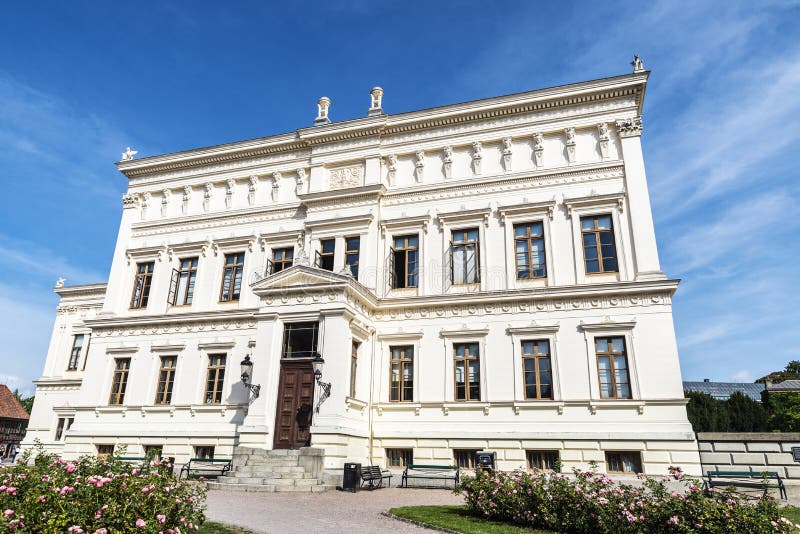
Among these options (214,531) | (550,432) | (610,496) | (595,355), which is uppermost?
(595,355)

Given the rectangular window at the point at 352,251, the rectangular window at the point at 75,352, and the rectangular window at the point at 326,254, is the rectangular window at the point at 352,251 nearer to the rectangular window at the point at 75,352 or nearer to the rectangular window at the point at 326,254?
the rectangular window at the point at 326,254

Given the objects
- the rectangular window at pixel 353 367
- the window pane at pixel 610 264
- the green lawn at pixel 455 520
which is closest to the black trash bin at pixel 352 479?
the rectangular window at pixel 353 367

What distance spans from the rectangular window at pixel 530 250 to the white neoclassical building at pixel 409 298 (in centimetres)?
8

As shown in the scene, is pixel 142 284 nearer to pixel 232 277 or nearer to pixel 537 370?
pixel 232 277

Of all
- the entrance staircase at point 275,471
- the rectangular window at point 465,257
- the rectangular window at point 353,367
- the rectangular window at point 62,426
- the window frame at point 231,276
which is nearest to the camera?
the entrance staircase at point 275,471

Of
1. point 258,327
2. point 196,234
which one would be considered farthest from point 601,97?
point 196,234

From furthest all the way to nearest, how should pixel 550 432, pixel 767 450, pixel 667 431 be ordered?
1. pixel 550 432
2. pixel 667 431
3. pixel 767 450

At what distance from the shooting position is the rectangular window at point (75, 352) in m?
33.6

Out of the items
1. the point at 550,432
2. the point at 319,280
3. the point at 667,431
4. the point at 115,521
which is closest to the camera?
the point at 115,521

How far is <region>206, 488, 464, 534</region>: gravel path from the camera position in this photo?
9953 mm

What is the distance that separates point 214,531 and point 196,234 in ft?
64.0

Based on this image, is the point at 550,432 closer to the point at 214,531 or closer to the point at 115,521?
the point at 214,531

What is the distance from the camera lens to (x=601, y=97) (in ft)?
70.5

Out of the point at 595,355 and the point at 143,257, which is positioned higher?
the point at 143,257
